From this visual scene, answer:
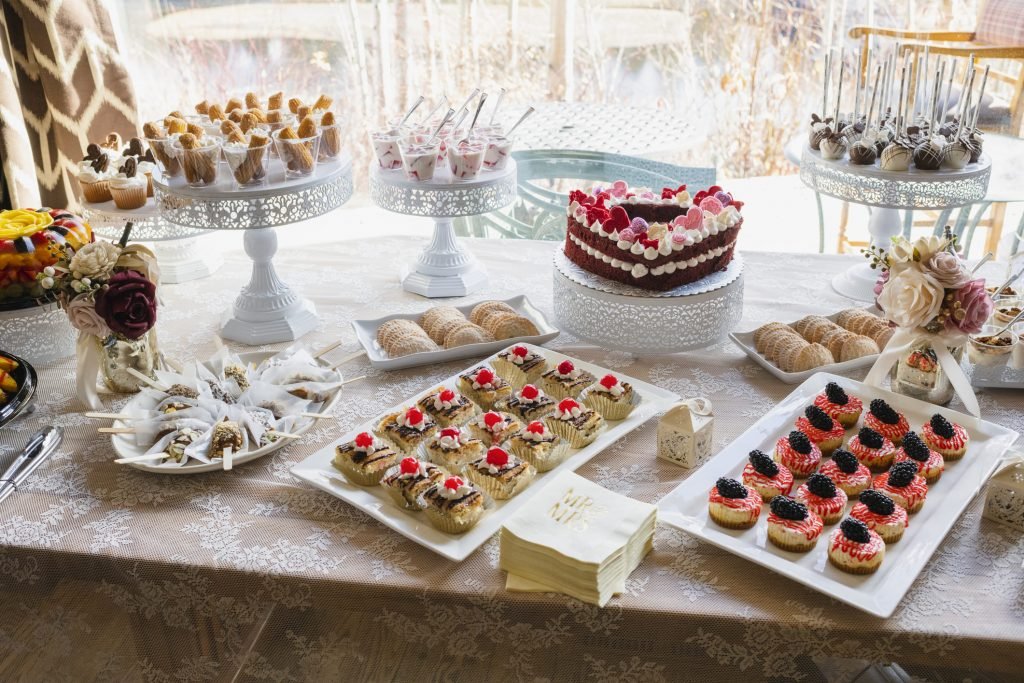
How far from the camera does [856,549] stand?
1275 mm

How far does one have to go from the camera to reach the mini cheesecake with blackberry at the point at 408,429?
1.61 meters

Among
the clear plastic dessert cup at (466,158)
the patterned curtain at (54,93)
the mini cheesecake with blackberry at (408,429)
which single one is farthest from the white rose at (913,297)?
the patterned curtain at (54,93)

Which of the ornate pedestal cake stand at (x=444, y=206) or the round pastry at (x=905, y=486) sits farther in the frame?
the ornate pedestal cake stand at (x=444, y=206)

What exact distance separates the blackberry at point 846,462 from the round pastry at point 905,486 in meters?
0.04

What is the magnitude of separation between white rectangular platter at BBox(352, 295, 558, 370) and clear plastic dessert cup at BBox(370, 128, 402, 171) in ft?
1.26

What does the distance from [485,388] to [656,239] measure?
1.48ft

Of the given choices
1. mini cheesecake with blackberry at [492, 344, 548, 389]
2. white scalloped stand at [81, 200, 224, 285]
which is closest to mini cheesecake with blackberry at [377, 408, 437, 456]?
mini cheesecake with blackberry at [492, 344, 548, 389]

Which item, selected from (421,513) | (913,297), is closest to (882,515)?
(913,297)

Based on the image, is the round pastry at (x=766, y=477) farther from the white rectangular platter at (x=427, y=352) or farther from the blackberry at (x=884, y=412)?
the white rectangular platter at (x=427, y=352)

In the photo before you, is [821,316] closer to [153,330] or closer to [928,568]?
[928,568]

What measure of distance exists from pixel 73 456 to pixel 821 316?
1546 millimetres

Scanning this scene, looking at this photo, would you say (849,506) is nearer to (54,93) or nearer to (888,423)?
(888,423)

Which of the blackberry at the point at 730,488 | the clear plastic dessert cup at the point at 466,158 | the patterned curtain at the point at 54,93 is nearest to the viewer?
the blackberry at the point at 730,488

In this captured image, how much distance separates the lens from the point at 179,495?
1.55 m
